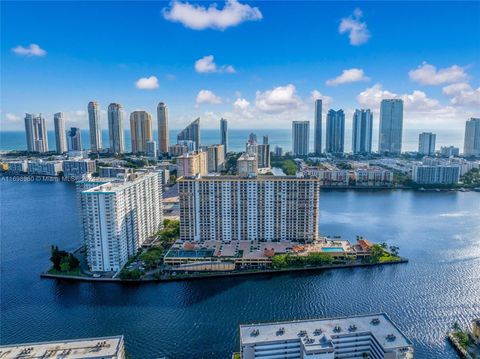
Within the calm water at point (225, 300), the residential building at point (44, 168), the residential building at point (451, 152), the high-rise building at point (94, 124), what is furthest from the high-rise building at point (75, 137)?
the residential building at point (451, 152)

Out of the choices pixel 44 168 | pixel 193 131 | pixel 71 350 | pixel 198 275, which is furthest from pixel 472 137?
pixel 71 350

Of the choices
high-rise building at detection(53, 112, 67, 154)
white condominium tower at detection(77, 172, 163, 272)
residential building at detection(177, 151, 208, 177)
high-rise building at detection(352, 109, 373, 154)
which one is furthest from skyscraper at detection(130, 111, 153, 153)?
white condominium tower at detection(77, 172, 163, 272)

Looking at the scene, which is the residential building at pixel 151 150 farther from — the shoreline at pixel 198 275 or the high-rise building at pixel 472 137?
the high-rise building at pixel 472 137

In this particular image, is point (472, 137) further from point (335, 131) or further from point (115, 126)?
point (115, 126)

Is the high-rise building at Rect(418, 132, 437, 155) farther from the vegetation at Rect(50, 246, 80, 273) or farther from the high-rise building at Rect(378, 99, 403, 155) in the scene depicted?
the vegetation at Rect(50, 246, 80, 273)

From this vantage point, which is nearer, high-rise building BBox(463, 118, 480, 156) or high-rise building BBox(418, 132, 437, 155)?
high-rise building BBox(463, 118, 480, 156)

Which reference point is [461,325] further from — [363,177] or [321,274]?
[363,177]
